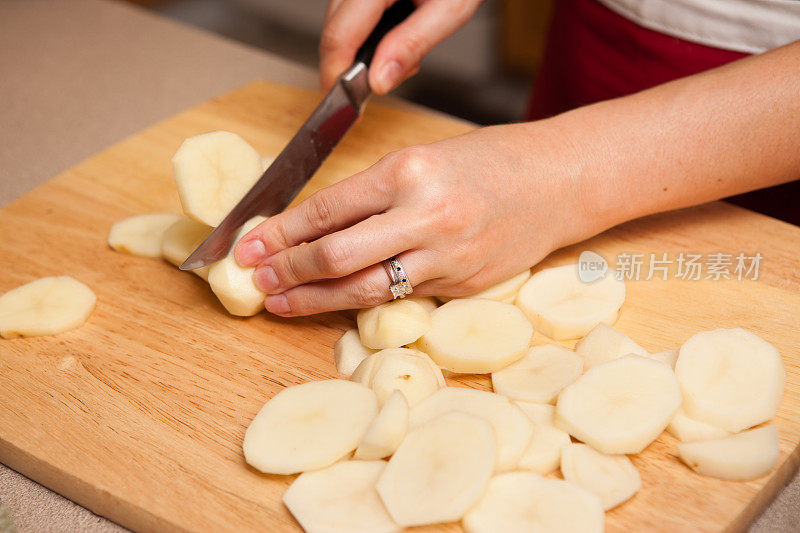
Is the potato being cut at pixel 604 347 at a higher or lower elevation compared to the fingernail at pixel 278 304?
higher

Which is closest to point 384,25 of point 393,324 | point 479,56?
point 393,324

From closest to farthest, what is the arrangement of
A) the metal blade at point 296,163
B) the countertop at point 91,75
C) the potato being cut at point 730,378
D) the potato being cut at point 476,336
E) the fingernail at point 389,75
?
1. the potato being cut at point 730,378
2. the potato being cut at point 476,336
3. the metal blade at point 296,163
4. the fingernail at point 389,75
5. the countertop at point 91,75

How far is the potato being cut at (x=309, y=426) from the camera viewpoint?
1019 mm

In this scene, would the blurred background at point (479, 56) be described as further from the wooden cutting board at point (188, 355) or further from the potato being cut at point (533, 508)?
the potato being cut at point (533, 508)

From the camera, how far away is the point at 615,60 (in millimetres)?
1731

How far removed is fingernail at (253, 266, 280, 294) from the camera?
1.24 metres

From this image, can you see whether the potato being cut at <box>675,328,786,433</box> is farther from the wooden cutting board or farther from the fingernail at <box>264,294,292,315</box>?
the fingernail at <box>264,294,292,315</box>

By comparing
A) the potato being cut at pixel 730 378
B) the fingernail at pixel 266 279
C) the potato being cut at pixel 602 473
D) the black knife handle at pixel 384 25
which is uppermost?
the black knife handle at pixel 384 25

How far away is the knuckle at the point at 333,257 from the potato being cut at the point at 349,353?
0.14m

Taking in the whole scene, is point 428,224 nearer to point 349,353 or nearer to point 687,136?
point 349,353

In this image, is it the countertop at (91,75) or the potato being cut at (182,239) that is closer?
the potato being cut at (182,239)

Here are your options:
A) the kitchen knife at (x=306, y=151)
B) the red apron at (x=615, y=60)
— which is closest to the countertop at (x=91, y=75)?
the kitchen knife at (x=306, y=151)

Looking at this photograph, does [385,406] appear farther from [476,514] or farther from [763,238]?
[763,238]

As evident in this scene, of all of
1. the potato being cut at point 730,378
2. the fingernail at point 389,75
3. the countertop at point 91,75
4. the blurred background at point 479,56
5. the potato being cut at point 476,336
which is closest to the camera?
the potato being cut at point 730,378
